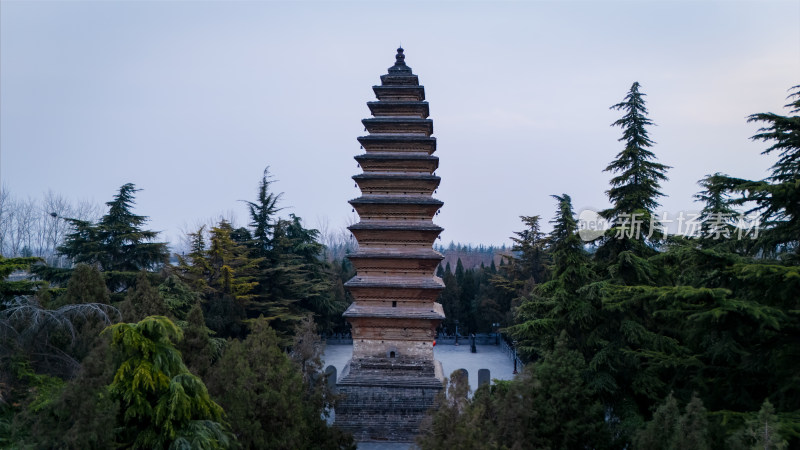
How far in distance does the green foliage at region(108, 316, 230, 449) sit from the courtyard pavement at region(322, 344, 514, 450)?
1640 centimetres

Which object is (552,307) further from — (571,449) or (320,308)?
(320,308)

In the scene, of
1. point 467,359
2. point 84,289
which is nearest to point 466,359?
point 467,359

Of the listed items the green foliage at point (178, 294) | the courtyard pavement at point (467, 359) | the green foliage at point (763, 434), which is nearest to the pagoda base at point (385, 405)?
the courtyard pavement at point (467, 359)

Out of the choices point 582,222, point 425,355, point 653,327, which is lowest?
point 425,355

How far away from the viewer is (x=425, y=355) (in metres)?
17.1

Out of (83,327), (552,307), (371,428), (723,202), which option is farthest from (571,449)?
(83,327)

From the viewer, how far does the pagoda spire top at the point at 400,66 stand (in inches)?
785

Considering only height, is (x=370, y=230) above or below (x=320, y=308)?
above

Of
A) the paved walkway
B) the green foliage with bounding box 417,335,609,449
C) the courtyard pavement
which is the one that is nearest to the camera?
the green foliage with bounding box 417,335,609,449

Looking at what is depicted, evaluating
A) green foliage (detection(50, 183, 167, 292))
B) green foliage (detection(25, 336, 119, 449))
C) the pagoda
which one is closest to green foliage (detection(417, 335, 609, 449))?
green foliage (detection(25, 336, 119, 449))

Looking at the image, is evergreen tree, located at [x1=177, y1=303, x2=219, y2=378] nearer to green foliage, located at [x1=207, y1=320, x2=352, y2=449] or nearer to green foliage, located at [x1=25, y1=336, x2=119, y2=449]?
green foliage, located at [x1=207, y1=320, x2=352, y2=449]

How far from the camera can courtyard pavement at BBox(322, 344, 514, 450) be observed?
26.3 m

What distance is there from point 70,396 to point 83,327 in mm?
6152

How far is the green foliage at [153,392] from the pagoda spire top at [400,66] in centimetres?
1488
